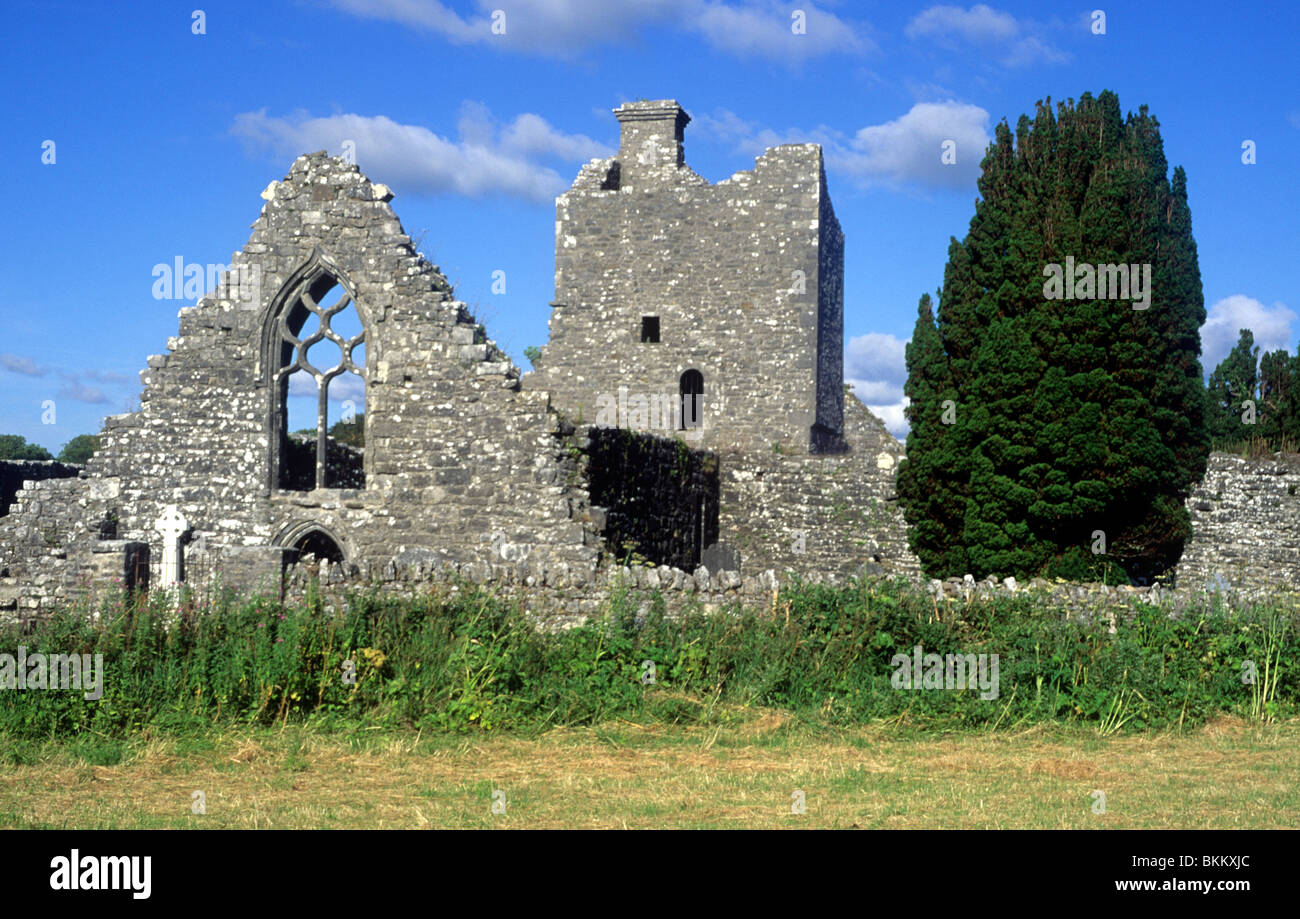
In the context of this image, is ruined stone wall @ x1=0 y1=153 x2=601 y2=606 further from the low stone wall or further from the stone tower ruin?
the low stone wall

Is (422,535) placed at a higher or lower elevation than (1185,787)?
higher

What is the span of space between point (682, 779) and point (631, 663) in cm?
206

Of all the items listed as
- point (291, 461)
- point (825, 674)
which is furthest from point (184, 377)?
point (825, 674)

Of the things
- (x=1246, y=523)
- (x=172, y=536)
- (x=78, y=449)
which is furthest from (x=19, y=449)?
(x=1246, y=523)

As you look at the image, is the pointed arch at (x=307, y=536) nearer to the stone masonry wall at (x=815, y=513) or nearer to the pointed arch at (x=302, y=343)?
the pointed arch at (x=302, y=343)

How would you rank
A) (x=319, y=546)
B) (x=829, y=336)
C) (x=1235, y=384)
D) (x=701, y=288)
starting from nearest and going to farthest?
(x=319, y=546) → (x=701, y=288) → (x=829, y=336) → (x=1235, y=384)

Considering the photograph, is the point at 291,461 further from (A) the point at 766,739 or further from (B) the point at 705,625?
(A) the point at 766,739

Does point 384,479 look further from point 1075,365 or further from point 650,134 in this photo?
point 650,134

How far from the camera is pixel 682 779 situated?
7.88 meters

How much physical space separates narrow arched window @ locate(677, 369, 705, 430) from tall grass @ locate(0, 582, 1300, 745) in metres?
13.0

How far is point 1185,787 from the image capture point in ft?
25.9

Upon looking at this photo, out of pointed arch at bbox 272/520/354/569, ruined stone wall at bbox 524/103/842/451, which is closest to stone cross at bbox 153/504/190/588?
pointed arch at bbox 272/520/354/569

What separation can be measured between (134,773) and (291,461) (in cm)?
1038

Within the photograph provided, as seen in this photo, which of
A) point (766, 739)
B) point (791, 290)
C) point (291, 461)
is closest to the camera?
point (766, 739)
